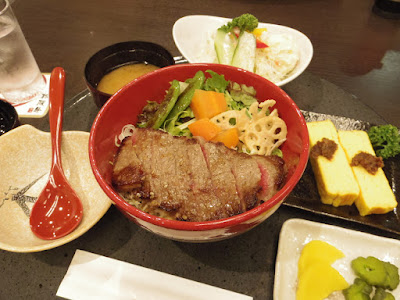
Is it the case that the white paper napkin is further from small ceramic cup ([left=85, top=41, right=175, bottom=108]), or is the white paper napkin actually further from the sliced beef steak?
small ceramic cup ([left=85, top=41, right=175, bottom=108])

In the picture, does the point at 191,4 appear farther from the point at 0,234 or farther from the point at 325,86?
the point at 0,234

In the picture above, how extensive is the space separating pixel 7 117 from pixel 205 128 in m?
1.42

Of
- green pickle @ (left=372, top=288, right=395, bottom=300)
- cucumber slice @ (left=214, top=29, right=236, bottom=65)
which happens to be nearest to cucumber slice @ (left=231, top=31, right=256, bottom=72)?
cucumber slice @ (left=214, top=29, right=236, bottom=65)

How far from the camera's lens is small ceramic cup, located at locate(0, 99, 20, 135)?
6.26 feet

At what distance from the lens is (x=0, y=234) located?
4.57ft

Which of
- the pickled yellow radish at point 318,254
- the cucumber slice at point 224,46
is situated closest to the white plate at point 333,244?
the pickled yellow radish at point 318,254

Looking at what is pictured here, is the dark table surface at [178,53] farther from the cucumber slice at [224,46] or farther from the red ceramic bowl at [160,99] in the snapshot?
the cucumber slice at [224,46]

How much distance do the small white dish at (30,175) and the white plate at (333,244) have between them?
858 mm

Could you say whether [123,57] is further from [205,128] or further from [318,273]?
[318,273]

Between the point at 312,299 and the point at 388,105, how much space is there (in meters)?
1.77

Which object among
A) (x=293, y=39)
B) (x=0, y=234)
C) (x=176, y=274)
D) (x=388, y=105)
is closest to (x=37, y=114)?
(x=0, y=234)

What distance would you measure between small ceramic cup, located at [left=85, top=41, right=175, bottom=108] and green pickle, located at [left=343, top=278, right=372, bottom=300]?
1.58 metres

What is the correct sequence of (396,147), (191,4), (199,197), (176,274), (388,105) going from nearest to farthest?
(199,197) → (176,274) → (396,147) → (388,105) → (191,4)

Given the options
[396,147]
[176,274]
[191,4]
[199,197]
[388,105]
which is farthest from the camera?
[191,4]
